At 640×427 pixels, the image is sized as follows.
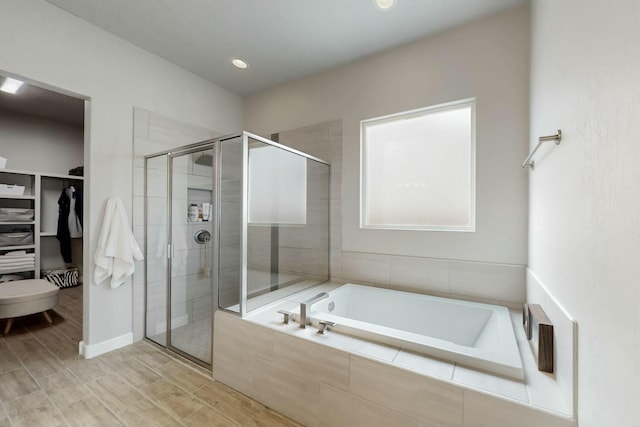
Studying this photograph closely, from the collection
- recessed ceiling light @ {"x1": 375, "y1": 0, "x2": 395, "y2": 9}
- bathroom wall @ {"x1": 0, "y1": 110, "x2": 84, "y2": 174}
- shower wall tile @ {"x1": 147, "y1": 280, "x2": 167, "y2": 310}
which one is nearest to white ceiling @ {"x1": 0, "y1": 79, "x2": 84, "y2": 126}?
bathroom wall @ {"x1": 0, "y1": 110, "x2": 84, "y2": 174}

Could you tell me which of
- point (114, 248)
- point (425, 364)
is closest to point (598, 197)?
point (425, 364)

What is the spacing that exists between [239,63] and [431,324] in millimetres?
3062

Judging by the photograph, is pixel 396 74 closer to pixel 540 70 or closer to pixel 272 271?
pixel 540 70

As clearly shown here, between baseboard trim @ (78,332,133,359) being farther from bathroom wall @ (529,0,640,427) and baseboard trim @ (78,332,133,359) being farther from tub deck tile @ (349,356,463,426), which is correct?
bathroom wall @ (529,0,640,427)

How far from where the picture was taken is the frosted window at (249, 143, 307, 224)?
197 cm

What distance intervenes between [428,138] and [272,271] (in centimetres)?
184

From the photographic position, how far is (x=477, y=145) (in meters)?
2.06

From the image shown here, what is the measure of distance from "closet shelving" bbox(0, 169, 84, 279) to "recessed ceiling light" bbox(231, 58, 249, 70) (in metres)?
3.55

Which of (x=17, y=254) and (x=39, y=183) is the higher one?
(x=39, y=183)

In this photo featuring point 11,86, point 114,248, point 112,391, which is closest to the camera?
point 112,391

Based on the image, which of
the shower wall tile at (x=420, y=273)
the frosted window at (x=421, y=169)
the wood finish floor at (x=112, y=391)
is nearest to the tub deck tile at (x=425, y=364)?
the wood finish floor at (x=112, y=391)

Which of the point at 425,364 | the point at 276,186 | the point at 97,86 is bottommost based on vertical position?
the point at 425,364

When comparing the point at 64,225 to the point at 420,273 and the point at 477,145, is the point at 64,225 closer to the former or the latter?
the point at 420,273

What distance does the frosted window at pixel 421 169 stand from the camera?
7.10ft
